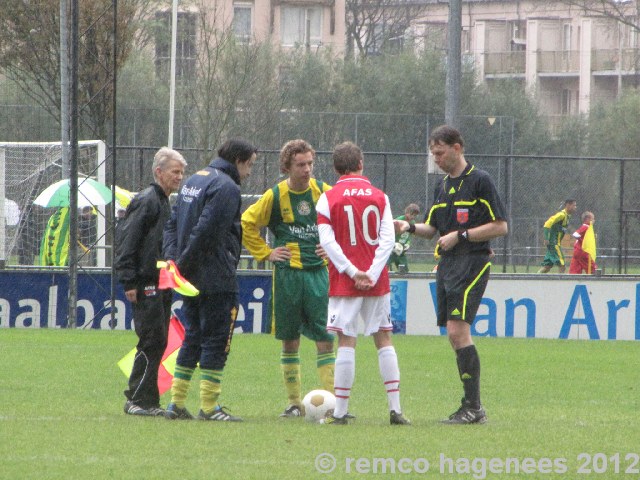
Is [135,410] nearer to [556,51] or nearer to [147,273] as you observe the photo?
[147,273]

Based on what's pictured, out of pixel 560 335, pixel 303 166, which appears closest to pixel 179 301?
pixel 560 335

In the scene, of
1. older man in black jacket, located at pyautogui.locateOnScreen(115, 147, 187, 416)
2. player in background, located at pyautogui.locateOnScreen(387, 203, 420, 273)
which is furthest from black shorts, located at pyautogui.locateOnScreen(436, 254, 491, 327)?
player in background, located at pyautogui.locateOnScreen(387, 203, 420, 273)

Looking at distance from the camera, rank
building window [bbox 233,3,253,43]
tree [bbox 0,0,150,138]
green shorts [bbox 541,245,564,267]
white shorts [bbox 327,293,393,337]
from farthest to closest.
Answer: building window [bbox 233,3,253,43] → green shorts [bbox 541,245,564,267] → tree [bbox 0,0,150,138] → white shorts [bbox 327,293,393,337]

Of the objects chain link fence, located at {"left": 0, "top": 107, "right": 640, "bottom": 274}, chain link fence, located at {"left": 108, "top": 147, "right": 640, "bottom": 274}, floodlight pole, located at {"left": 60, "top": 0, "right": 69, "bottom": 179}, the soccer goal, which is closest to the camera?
the soccer goal

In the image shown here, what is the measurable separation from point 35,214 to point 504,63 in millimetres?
48683

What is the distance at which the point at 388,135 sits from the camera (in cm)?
4822

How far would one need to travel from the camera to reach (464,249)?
8828mm

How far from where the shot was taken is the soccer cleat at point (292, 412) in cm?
927

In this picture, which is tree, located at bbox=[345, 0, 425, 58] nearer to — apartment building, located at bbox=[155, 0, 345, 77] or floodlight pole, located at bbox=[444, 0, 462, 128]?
apartment building, located at bbox=[155, 0, 345, 77]

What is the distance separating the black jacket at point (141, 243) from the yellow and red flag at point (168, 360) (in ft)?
2.35

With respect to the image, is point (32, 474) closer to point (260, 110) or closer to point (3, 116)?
point (260, 110)

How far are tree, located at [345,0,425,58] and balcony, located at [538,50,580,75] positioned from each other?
7.03 m

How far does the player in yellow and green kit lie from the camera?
9.35 m

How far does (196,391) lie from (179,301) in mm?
7275
